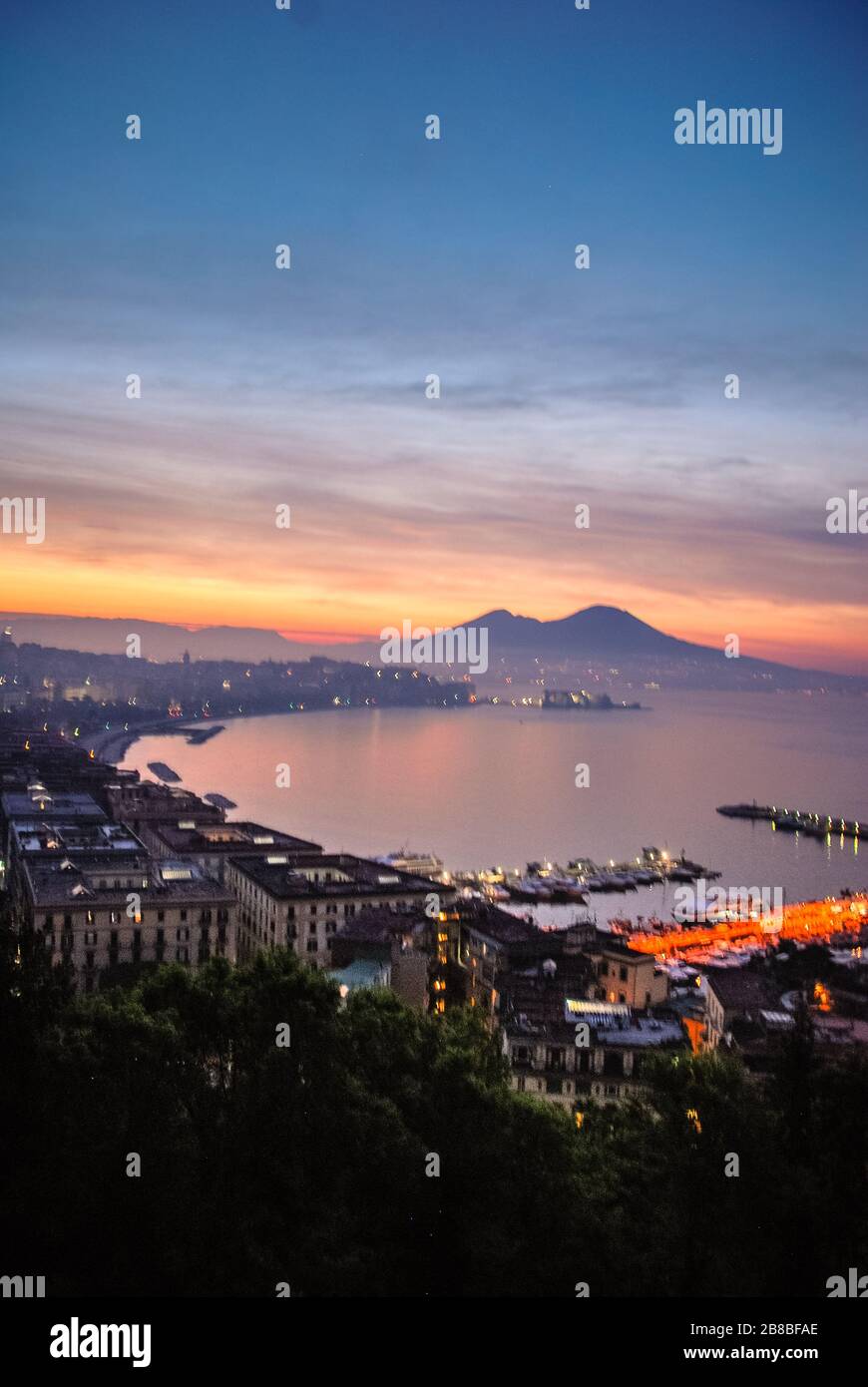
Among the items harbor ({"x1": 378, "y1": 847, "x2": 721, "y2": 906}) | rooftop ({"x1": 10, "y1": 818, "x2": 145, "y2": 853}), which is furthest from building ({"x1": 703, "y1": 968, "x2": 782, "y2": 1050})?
harbor ({"x1": 378, "y1": 847, "x2": 721, "y2": 906})

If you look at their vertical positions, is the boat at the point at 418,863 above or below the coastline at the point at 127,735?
below

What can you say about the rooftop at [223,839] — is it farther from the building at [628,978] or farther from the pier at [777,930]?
the building at [628,978]

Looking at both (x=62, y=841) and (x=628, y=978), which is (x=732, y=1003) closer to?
(x=628, y=978)

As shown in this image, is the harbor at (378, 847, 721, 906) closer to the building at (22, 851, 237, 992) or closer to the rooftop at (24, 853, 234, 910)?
the rooftop at (24, 853, 234, 910)

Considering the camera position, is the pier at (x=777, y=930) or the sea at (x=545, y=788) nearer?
the pier at (x=777, y=930)

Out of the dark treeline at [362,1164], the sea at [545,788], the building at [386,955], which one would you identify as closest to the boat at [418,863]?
the sea at [545,788]

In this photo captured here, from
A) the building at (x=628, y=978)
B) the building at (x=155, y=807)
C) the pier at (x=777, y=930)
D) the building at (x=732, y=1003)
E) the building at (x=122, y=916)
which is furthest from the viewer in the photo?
the building at (x=155, y=807)
